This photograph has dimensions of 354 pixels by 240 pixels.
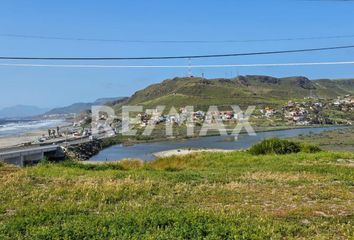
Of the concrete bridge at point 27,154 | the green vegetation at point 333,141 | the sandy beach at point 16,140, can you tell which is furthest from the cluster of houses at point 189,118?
the concrete bridge at point 27,154

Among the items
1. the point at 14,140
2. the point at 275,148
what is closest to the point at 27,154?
the point at 14,140

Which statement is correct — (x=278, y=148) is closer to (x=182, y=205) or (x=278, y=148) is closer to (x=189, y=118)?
(x=182, y=205)

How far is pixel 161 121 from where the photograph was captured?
150m

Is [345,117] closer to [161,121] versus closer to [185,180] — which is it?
[161,121]

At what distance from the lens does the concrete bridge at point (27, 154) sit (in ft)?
190

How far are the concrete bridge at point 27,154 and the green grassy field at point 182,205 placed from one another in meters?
42.0

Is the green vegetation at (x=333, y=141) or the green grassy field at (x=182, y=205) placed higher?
the green grassy field at (x=182, y=205)

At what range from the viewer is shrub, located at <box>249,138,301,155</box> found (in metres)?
31.7

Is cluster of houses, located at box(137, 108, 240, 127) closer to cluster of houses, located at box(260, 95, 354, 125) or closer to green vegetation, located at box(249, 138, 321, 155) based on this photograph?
cluster of houses, located at box(260, 95, 354, 125)

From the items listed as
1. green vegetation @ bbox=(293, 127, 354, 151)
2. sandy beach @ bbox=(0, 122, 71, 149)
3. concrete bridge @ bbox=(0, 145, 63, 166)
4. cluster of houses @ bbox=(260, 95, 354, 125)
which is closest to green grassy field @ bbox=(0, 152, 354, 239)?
concrete bridge @ bbox=(0, 145, 63, 166)

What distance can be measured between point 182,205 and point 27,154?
56092 millimetres

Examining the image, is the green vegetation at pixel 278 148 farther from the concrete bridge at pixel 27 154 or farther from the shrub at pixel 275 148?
the concrete bridge at pixel 27 154

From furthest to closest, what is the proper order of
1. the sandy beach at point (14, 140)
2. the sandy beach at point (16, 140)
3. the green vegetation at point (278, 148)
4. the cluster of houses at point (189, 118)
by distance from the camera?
the cluster of houses at point (189, 118) < the sandy beach at point (14, 140) < the sandy beach at point (16, 140) < the green vegetation at point (278, 148)

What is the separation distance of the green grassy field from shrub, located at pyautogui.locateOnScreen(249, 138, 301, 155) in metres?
12.4
